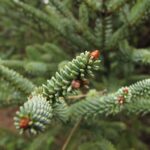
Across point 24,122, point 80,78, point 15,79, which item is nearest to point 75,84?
point 80,78

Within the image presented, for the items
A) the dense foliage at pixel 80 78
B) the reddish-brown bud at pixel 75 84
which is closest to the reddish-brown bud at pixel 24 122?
the dense foliage at pixel 80 78

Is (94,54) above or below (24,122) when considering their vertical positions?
above

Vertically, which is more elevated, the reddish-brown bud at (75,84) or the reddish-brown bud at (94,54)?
the reddish-brown bud at (94,54)

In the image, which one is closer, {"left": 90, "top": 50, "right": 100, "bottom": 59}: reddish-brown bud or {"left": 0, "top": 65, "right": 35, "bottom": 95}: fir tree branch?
{"left": 90, "top": 50, "right": 100, "bottom": 59}: reddish-brown bud

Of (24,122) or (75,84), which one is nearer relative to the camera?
(24,122)

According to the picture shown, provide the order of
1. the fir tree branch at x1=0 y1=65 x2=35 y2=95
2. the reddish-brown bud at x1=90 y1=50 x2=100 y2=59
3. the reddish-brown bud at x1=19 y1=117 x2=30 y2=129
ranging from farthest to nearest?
1. the fir tree branch at x1=0 y1=65 x2=35 y2=95
2. the reddish-brown bud at x1=90 y1=50 x2=100 y2=59
3. the reddish-brown bud at x1=19 y1=117 x2=30 y2=129

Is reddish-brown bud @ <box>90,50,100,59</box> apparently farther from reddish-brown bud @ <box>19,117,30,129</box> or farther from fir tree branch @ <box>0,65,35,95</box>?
fir tree branch @ <box>0,65,35,95</box>

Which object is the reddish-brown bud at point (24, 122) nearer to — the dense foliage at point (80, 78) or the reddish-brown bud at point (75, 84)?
the dense foliage at point (80, 78)

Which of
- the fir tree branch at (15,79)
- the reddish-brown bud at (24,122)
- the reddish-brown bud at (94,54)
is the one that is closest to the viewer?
the reddish-brown bud at (24,122)

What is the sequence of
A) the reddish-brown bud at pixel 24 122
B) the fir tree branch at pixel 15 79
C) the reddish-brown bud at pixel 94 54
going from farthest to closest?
the fir tree branch at pixel 15 79 < the reddish-brown bud at pixel 94 54 < the reddish-brown bud at pixel 24 122

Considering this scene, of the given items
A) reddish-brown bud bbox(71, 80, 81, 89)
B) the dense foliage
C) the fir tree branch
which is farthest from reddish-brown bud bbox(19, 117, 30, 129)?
the fir tree branch

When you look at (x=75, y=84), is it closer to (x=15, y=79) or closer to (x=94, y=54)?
(x=94, y=54)

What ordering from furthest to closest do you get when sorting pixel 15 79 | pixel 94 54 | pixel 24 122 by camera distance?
pixel 15 79
pixel 94 54
pixel 24 122
